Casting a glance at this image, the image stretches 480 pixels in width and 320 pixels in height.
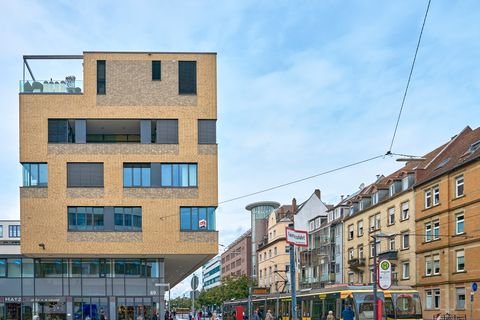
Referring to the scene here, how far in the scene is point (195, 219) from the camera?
133 ft

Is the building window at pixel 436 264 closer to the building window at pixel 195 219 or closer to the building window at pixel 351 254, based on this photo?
the building window at pixel 351 254

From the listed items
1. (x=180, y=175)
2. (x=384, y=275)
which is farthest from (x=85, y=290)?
(x=384, y=275)

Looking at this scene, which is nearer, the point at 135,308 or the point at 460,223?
the point at 135,308

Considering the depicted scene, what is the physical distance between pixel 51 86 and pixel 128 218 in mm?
9349

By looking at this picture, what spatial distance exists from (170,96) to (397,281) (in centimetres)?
2876

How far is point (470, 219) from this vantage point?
46.0m

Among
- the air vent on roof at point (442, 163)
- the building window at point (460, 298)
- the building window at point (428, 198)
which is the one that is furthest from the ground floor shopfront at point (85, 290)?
the air vent on roof at point (442, 163)

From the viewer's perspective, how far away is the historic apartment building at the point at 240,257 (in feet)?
427

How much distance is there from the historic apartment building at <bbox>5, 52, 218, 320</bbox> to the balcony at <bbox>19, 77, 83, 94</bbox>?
0.20 feet

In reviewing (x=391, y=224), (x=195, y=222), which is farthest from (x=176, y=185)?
(x=391, y=224)

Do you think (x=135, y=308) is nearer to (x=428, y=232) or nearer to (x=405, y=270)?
(x=428, y=232)

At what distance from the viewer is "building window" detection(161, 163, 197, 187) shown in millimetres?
40594

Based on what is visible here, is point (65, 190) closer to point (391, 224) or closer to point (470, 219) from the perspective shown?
point (470, 219)

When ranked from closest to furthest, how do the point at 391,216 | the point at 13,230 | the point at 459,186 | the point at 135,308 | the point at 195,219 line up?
1. the point at 195,219
2. the point at 135,308
3. the point at 459,186
4. the point at 391,216
5. the point at 13,230
